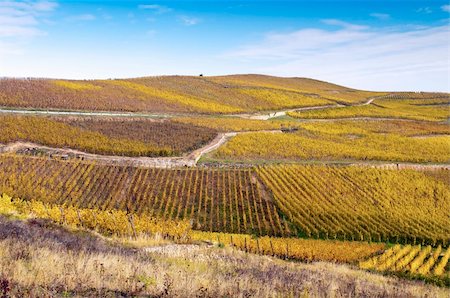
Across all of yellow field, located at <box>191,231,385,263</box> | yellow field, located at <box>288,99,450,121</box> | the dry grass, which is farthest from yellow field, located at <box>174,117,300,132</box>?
the dry grass

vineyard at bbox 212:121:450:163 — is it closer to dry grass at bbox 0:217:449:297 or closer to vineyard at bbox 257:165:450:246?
vineyard at bbox 257:165:450:246

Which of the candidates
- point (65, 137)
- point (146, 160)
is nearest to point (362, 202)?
point (146, 160)

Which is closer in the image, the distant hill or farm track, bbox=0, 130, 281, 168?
farm track, bbox=0, 130, 281, 168

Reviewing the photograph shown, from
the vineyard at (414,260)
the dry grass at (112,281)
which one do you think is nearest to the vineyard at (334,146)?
the vineyard at (414,260)

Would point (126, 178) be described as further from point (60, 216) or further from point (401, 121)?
point (401, 121)

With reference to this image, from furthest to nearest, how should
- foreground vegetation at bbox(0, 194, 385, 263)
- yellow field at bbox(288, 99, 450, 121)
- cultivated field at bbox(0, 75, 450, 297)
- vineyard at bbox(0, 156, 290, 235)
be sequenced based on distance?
yellow field at bbox(288, 99, 450, 121) < vineyard at bbox(0, 156, 290, 235) < foreground vegetation at bbox(0, 194, 385, 263) < cultivated field at bbox(0, 75, 450, 297)

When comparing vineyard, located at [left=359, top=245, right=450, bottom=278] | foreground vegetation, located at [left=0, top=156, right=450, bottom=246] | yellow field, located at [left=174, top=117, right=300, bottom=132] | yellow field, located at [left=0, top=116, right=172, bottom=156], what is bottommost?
vineyard, located at [left=359, top=245, right=450, bottom=278]

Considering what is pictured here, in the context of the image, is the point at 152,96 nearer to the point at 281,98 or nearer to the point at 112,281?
the point at 281,98
